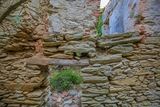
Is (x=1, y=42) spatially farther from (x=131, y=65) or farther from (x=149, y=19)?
(x=149, y=19)

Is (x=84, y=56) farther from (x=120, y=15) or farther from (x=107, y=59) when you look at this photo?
(x=120, y=15)

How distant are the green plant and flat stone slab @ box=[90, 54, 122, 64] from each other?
2158mm

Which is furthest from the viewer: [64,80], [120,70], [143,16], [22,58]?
[64,80]

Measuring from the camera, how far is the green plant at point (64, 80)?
685 centimetres

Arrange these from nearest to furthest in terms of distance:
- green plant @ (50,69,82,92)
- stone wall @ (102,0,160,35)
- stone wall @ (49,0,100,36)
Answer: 1. stone wall @ (49,0,100,36)
2. stone wall @ (102,0,160,35)
3. green plant @ (50,69,82,92)

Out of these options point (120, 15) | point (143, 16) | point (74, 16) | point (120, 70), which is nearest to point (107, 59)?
point (120, 70)

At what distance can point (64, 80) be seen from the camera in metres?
6.93

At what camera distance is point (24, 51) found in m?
4.27

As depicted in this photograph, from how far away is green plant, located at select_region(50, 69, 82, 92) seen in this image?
22.5ft

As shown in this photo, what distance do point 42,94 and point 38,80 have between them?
27 cm

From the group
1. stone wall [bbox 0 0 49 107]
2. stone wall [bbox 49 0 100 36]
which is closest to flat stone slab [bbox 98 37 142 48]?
stone wall [bbox 49 0 100 36]

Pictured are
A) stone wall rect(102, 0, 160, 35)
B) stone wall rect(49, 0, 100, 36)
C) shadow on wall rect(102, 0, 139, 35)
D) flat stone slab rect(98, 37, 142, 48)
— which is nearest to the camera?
stone wall rect(49, 0, 100, 36)

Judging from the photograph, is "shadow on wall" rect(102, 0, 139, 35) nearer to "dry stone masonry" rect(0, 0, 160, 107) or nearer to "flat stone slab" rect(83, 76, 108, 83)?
"dry stone masonry" rect(0, 0, 160, 107)

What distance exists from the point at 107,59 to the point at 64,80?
2.41 metres
